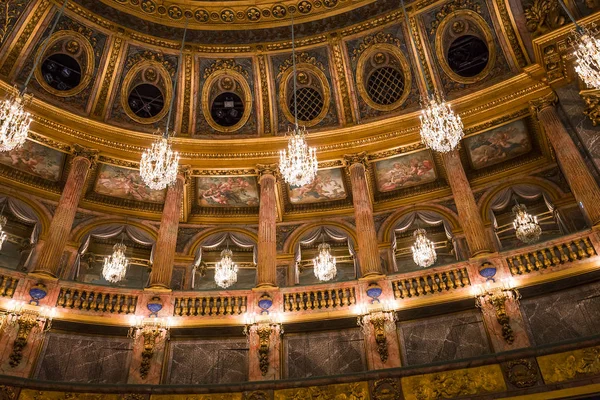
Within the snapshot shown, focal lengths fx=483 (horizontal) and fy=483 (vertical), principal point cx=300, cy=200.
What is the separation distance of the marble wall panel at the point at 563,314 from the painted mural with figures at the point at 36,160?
543 inches

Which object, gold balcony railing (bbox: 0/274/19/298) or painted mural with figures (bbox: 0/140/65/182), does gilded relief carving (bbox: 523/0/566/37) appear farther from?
painted mural with figures (bbox: 0/140/65/182)

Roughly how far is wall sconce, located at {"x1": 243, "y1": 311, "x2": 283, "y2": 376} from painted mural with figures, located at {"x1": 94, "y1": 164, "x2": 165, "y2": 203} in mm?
6782

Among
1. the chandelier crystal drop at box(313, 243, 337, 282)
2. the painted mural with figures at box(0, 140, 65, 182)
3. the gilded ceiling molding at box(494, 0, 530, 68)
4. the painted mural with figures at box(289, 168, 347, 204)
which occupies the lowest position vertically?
the chandelier crystal drop at box(313, 243, 337, 282)

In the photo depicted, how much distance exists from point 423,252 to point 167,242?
23.7 feet

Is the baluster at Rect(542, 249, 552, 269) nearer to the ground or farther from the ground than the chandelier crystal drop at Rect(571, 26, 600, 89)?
nearer to the ground

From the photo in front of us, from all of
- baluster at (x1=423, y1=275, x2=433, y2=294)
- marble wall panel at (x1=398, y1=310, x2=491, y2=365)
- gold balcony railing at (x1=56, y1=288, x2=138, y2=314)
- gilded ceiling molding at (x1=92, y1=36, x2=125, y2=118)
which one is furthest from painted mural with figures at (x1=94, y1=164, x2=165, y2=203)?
marble wall panel at (x1=398, y1=310, x2=491, y2=365)

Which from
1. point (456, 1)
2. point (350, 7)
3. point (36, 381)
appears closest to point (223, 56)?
point (350, 7)

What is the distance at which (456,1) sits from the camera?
14.3m

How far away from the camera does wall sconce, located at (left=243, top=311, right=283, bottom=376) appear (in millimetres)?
10815

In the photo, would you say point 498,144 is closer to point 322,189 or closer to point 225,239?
point 322,189

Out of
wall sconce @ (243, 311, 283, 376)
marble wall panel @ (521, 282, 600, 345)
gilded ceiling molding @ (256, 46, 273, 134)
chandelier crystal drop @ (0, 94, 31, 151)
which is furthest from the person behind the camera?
gilded ceiling molding @ (256, 46, 273, 134)

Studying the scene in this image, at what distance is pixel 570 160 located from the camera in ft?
37.7

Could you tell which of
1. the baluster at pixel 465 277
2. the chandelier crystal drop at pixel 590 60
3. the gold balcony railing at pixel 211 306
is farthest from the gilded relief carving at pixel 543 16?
the gold balcony railing at pixel 211 306

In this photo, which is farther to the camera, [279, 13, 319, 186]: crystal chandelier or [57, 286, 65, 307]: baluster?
[57, 286, 65, 307]: baluster
